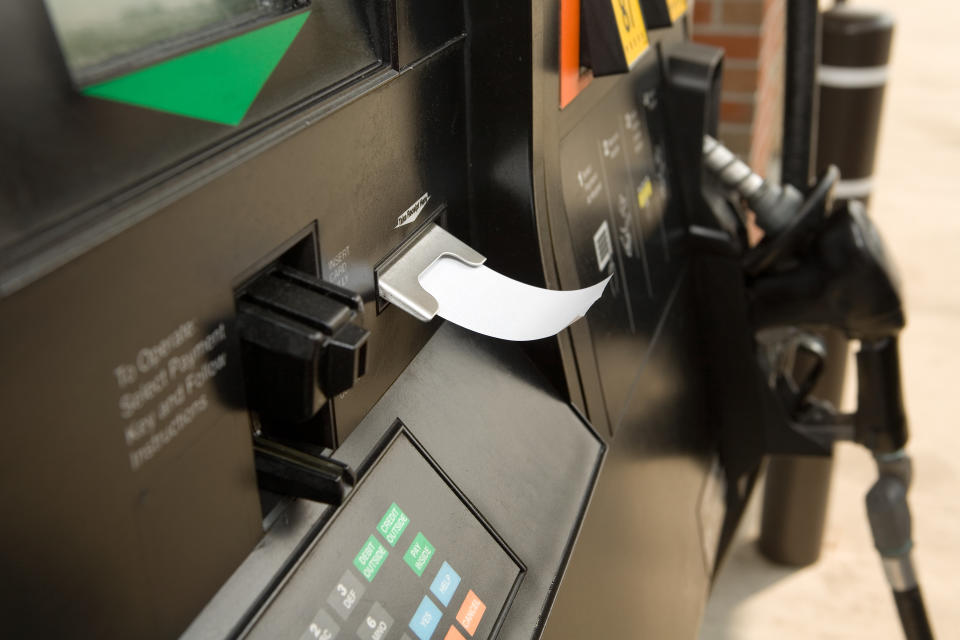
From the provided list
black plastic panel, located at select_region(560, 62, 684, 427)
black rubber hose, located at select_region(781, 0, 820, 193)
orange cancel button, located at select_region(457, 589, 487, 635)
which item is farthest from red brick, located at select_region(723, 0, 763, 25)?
orange cancel button, located at select_region(457, 589, 487, 635)

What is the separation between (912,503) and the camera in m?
1.82

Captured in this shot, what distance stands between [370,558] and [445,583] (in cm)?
5

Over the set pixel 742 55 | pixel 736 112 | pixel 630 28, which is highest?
pixel 630 28

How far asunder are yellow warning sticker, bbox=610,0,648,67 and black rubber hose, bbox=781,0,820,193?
0.38 m

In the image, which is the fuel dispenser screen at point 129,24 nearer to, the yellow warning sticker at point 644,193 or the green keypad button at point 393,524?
the green keypad button at point 393,524

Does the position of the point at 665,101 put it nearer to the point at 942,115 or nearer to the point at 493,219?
the point at 493,219

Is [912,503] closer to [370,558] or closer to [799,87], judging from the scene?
[799,87]

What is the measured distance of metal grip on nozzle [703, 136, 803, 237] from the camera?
0.96 meters

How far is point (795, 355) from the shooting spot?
1465 millimetres

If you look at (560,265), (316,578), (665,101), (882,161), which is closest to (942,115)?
(882,161)

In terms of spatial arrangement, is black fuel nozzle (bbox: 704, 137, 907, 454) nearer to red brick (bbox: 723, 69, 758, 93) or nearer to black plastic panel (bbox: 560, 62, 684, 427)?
black plastic panel (bbox: 560, 62, 684, 427)

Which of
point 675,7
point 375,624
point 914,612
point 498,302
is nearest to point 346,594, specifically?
point 375,624

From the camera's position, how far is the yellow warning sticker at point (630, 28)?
658 millimetres

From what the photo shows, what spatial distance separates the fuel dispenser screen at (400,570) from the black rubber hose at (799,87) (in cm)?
72
